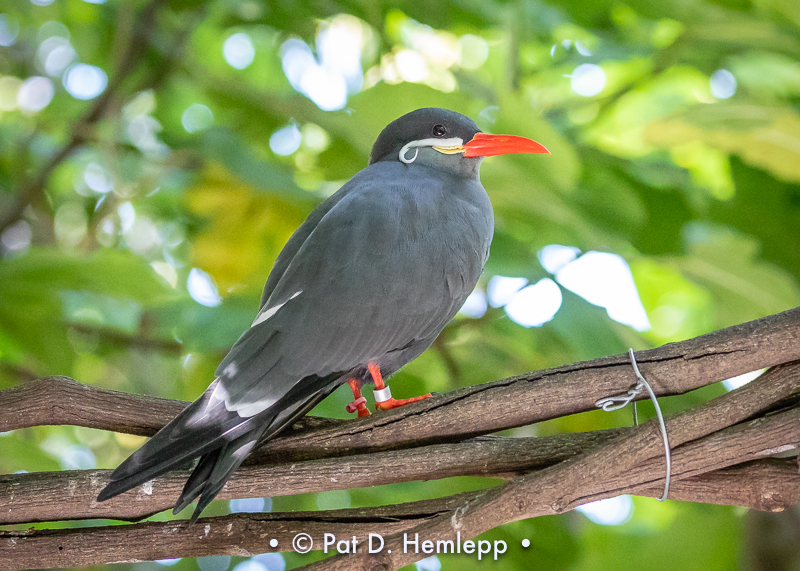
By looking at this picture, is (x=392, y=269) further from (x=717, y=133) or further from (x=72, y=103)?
(x=72, y=103)

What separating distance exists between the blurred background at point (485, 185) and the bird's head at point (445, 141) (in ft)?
0.88

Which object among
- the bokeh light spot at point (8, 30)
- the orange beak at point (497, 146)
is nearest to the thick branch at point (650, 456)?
the orange beak at point (497, 146)

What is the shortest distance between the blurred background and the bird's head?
269 millimetres

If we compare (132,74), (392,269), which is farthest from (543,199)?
(132,74)

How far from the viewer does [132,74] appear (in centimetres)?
198

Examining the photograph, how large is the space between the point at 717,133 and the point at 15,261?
4.10 ft

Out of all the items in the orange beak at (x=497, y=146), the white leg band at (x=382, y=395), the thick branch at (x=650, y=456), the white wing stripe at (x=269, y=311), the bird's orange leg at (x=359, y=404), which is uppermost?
the orange beak at (x=497, y=146)

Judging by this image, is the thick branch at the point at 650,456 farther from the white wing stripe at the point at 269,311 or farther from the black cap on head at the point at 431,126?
the black cap on head at the point at 431,126

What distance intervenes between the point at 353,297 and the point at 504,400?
0.21 metres

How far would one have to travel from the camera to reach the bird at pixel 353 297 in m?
0.72

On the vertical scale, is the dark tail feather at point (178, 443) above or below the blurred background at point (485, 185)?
below

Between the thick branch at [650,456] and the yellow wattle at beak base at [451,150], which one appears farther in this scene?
the yellow wattle at beak base at [451,150]

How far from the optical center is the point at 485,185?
4.22 ft

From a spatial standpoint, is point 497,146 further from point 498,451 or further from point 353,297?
point 498,451
